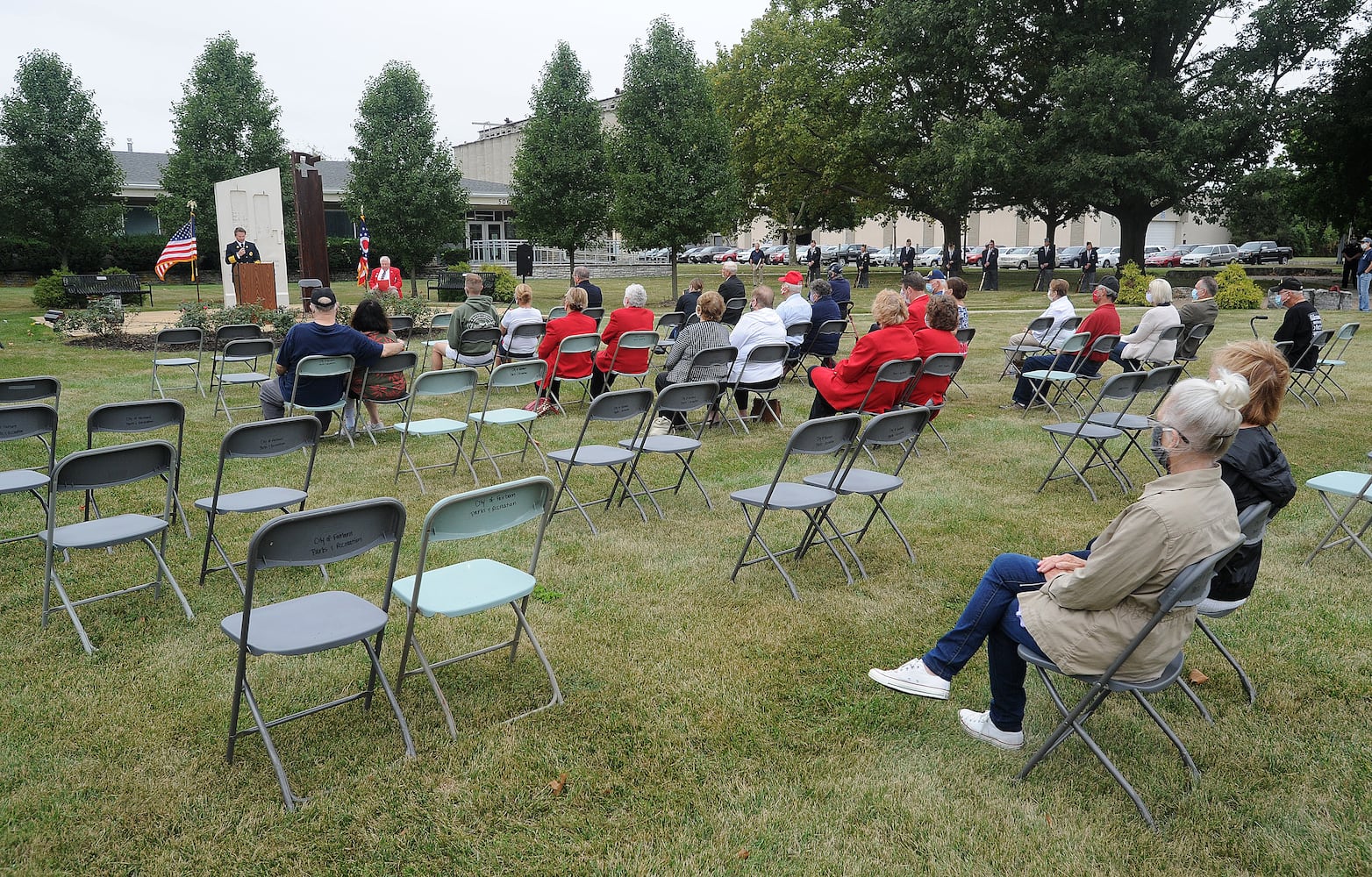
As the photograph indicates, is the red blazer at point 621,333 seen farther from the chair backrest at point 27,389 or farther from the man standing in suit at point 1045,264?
the man standing in suit at point 1045,264

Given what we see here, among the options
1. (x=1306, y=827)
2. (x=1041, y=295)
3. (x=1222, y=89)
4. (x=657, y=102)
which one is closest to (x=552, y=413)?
(x=1306, y=827)

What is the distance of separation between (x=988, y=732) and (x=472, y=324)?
797 centimetres

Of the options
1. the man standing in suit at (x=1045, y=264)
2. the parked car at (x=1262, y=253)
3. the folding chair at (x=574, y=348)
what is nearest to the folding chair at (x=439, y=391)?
the folding chair at (x=574, y=348)

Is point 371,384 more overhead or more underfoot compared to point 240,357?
more underfoot

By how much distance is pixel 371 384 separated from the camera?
25.0 ft

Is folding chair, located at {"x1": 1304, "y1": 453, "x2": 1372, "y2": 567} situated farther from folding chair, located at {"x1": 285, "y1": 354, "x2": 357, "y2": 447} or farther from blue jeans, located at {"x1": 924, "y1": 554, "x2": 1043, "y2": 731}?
folding chair, located at {"x1": 285, "y1": 354, "x2": 357, "y2": 447}

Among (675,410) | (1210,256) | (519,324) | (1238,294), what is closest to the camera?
(675,410)

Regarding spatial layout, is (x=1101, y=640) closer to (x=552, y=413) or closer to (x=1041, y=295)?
Result: (x=552, y=413)

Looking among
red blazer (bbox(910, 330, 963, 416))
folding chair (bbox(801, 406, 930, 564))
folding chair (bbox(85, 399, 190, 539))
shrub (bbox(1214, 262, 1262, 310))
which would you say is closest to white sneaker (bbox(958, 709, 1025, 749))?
folding chair (bbox(801, 406, 930, 564))

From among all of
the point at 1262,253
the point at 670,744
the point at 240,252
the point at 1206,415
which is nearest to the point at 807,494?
the point at 670,744

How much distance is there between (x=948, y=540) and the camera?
5.29m

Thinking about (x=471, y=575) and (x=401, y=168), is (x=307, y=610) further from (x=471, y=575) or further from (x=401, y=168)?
(x=401, y=168)

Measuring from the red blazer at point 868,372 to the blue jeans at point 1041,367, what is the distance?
2960 millimetres

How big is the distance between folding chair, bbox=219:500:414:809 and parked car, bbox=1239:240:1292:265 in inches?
2049
